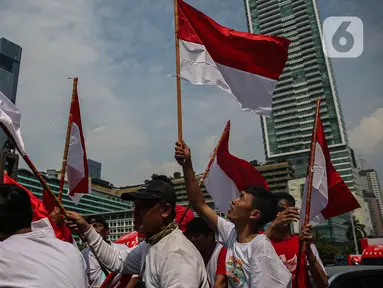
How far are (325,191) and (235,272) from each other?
173cm

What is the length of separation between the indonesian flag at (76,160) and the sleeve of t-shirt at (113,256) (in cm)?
206

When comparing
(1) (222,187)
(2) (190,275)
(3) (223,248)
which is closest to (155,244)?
(2) (190,275)

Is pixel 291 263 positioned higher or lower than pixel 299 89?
lower

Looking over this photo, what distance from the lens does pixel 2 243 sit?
1.93m

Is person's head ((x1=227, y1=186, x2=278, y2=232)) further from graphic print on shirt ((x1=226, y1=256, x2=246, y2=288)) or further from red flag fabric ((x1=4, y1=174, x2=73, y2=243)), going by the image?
red flag fabric ((x1=4, y1=174, x2=73, y2=243))

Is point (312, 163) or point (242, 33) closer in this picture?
point (312, 163)

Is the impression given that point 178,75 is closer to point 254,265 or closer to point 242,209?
point 242,209

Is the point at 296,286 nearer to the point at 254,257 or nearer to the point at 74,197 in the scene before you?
the point at 254,257

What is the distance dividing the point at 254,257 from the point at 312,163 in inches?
63.7

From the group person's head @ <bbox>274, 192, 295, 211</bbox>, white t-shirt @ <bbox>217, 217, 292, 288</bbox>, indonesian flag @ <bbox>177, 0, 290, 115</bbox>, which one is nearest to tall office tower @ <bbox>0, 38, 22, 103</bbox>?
indonesian flag @ <bbox>177, 0, 290, 115</bbox>

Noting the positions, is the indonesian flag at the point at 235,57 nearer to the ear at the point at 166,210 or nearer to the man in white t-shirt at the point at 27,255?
the ear at the point at 166,210

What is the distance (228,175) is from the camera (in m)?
5.11

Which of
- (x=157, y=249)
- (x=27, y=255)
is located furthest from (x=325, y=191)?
(x=27, y=255)

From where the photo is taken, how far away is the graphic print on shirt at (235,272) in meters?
2.61
